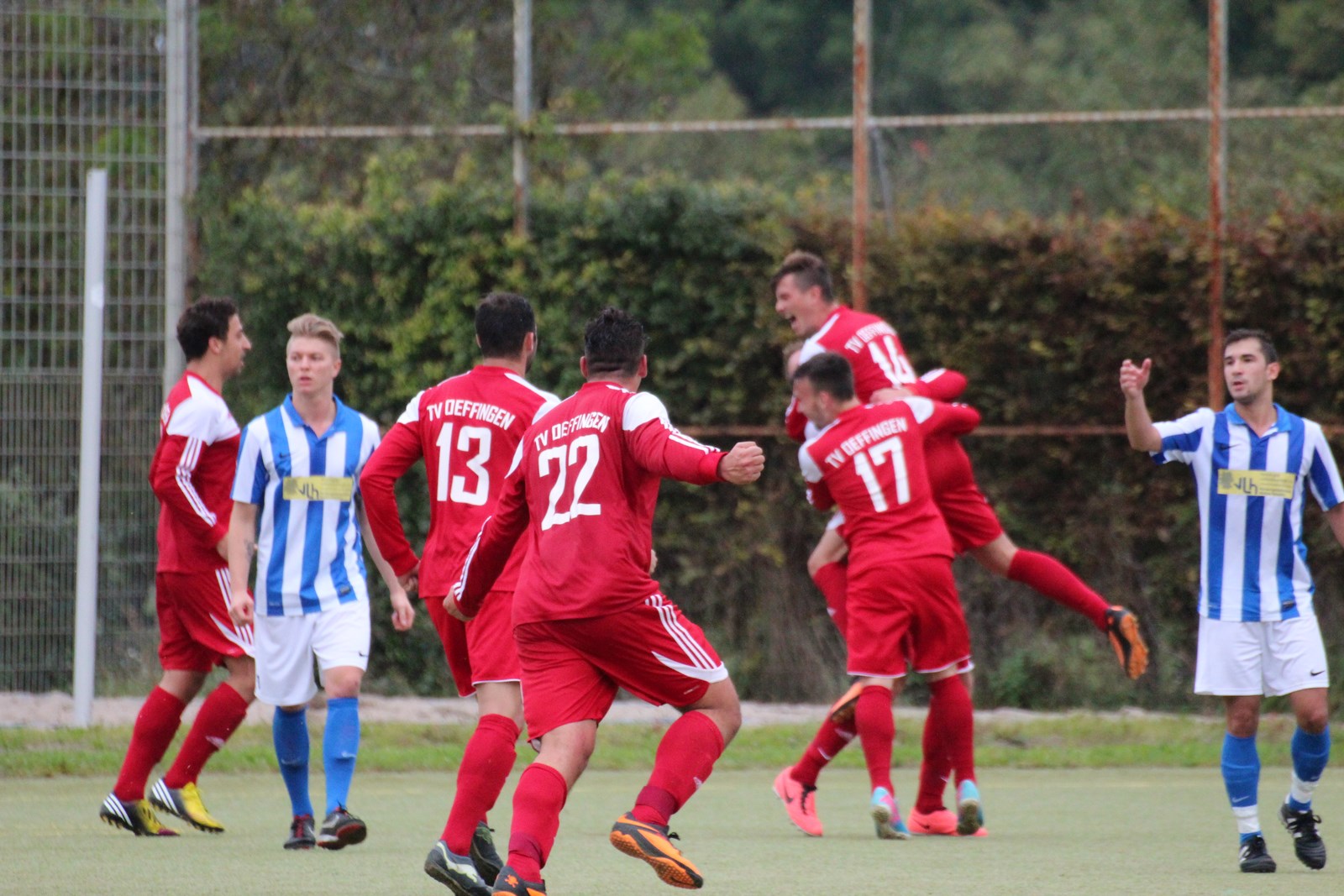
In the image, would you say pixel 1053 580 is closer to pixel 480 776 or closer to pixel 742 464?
pixel 480 776

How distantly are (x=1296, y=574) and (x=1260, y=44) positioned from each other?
74.3ft

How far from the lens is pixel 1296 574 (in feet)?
20.4

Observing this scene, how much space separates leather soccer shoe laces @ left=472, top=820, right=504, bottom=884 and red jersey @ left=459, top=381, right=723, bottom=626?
0.93m

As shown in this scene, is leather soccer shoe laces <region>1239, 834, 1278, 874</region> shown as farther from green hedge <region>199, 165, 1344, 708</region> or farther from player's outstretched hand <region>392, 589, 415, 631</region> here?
green hedge <region>199, 165, 1344, 708</region>

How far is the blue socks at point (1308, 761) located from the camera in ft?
19.9

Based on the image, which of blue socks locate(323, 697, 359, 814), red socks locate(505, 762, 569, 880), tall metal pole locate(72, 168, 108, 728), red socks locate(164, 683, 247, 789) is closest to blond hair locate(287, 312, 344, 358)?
blue socks locate(323, 697, 359, 814)

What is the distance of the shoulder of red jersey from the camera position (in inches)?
266

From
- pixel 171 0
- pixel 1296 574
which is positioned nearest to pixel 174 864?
pixel 1296 574

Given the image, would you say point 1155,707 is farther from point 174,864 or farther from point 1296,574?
point 174,864

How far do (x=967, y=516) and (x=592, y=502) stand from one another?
134 inches

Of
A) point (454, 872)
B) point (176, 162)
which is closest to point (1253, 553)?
point (454, 872)

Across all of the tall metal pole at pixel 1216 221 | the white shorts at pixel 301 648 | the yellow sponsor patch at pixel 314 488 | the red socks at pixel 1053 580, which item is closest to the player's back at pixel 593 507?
the white shorts at pixel 301 648

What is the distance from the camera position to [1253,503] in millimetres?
6219

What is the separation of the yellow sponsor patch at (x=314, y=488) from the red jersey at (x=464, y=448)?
93 cm
